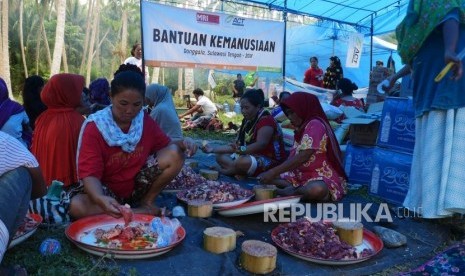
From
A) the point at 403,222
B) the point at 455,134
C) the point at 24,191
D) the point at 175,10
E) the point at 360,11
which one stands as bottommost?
the point at 403,222

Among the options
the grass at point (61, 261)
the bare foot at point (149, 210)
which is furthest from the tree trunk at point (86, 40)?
the grass at point (61, 261)

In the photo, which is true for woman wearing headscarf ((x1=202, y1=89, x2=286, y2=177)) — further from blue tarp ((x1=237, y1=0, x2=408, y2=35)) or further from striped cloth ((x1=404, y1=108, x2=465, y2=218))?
blue tarp ((x1=237, y1=0, x2=408, y2=35))

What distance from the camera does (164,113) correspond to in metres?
4.45

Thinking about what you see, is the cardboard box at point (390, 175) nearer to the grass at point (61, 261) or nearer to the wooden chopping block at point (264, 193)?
the wooden chopping block at point (264, 193)

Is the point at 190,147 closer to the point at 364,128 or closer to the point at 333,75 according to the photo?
the point at 364,128

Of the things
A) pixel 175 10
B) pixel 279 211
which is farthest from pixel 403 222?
pixel 175 10

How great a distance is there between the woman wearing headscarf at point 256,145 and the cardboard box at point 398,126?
1.06 m

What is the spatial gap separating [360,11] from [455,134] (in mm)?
9911

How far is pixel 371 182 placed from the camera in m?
3.97

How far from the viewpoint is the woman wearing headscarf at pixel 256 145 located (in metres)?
4.23

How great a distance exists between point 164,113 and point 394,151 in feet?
7.91

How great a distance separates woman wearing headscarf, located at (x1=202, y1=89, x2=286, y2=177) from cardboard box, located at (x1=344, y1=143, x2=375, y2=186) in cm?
74

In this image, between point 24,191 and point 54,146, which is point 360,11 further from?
point 24,191
